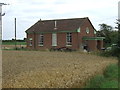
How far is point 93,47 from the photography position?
46406 mm

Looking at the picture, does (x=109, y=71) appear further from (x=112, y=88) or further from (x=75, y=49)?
(x=75, y=49)

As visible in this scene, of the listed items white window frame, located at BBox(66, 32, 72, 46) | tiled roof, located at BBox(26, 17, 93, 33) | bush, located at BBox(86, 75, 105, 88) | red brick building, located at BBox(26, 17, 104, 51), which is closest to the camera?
bush, located at BBox(86, 75, 105, 88)

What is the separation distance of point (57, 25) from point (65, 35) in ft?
11.0

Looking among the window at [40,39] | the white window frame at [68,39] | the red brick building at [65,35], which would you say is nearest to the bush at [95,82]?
the red brick building at [65,35]

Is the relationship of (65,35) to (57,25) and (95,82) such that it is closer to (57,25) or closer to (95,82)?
(57,25)

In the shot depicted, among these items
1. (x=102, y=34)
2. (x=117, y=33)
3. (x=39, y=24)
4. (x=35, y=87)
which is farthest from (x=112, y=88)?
(x=102, y=34)

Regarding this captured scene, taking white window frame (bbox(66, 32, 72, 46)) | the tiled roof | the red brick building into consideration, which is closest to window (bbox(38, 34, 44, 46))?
the red brick building

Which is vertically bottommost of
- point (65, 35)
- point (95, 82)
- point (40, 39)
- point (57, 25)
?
point (95, 82)

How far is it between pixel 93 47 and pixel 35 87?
37895 millimetres

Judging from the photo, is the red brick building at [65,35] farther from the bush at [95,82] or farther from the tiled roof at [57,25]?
the bush at [95,82]

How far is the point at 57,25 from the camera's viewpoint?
49.2m

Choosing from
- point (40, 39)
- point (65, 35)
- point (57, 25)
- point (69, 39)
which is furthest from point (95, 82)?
point (40, 39)

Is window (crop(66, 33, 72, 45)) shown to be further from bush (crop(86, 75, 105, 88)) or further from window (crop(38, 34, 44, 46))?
bush (crop(86, 75, 105, 88))

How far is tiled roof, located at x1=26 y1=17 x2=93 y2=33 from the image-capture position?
46.7 m
